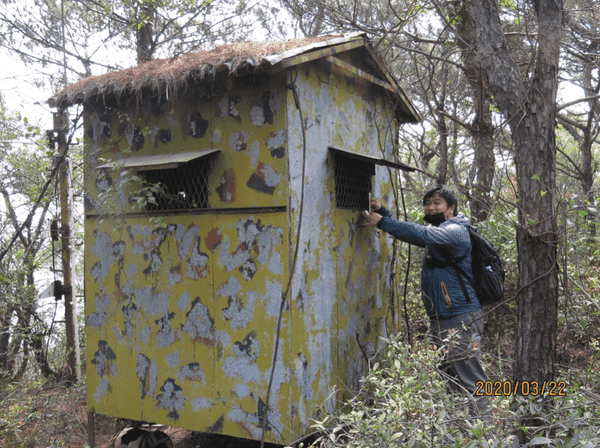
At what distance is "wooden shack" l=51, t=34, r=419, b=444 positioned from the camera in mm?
4406

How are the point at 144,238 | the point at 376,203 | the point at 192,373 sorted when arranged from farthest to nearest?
1. the point at 376,203
2. the point at 144,238
3. the point at 192,373

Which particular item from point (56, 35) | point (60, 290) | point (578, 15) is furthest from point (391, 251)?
point (56, 35)

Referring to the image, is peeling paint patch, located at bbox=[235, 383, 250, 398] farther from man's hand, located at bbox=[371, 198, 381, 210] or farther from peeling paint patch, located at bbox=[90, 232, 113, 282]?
man's hand, located at bbox=[371, 198, 381, 210]

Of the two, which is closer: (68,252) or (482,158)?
(68,252)

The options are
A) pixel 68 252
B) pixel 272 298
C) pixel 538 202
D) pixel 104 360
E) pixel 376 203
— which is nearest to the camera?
pixel 538 202

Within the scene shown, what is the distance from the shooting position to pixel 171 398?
189 inches

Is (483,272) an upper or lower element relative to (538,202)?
lower

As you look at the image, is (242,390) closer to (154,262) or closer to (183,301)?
(183,301)

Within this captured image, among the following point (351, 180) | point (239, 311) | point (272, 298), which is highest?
point (351, 180)

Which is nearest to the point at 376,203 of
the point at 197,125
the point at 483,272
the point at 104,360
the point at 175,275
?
the point at 483,272

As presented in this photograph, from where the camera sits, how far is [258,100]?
453cm

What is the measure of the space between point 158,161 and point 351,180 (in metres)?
2.05

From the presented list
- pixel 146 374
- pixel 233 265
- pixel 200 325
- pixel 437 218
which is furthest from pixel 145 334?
pixel 437 218

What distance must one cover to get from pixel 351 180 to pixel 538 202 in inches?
76.8
